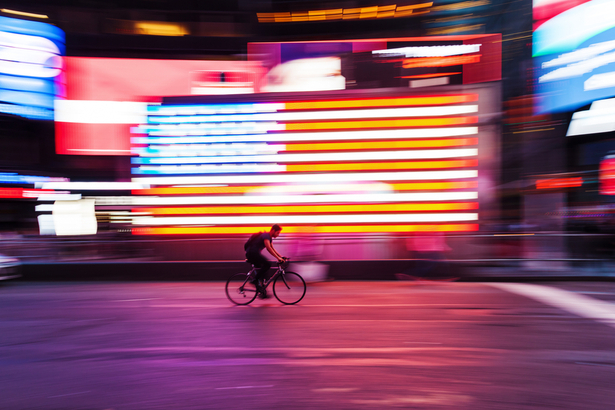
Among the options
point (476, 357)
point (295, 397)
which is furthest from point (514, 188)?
point (295, 397)

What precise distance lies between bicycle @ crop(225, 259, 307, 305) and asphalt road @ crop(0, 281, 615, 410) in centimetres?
29

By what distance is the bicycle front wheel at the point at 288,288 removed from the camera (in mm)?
8062

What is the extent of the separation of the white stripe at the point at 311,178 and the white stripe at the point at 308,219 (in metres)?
1.15

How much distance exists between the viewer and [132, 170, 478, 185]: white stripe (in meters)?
12.0

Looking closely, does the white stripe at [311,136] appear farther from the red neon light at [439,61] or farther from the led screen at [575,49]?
the led screen at [575,49]

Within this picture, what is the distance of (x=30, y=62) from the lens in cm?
2670

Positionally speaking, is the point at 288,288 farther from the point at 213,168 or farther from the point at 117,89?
the point at 117,89

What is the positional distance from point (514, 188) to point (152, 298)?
54.4 ft

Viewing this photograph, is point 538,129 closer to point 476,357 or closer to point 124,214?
point 476,357

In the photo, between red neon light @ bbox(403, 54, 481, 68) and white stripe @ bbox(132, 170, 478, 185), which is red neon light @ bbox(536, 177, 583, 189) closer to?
red neon light @ bbox(403, 54, 481, 68)

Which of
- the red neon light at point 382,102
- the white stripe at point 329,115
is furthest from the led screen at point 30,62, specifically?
the red neon light at point 382,102

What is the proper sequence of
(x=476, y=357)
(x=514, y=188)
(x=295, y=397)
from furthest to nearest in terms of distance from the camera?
(x=514, y=188) → (x=476, y=357) → (x=295, y=397)

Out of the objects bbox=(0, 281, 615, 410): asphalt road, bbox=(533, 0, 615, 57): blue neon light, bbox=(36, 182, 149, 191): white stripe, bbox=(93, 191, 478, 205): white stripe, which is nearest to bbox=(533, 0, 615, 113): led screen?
bbox=(533, 0, 615, 57): blue neon light

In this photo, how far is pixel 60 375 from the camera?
447 cm
